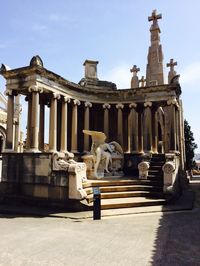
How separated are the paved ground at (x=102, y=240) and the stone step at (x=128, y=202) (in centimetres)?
124

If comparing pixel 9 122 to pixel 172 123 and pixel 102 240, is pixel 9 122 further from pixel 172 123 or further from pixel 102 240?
pixel 172 123

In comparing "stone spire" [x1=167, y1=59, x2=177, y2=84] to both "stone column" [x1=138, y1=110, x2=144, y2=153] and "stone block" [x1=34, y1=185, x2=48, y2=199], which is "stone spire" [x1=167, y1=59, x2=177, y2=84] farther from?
"stone block" [x1=34, y1=185, x2=48, y2=199]

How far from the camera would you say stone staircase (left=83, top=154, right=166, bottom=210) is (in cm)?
1166

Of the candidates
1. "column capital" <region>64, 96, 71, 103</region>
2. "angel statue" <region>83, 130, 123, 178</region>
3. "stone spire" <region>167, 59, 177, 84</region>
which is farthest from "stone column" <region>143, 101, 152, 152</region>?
"stone spire" <region>167, 59, 177, 84</region>

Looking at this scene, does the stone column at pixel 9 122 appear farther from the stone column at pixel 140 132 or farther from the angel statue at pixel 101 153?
the stone column at pixel 140 132

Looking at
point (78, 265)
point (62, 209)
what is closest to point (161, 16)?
point (62, 209)

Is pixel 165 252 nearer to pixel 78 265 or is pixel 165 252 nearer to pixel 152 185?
pixel 78 265

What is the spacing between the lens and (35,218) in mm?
10109

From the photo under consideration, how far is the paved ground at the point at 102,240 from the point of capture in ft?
18.9

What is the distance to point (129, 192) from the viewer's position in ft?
43.0

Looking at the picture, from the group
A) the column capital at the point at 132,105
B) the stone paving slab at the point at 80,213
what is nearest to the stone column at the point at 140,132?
A: the column capital at the point at 132,105

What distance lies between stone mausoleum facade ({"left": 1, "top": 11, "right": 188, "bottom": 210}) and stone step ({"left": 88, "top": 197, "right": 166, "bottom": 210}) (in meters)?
0.98

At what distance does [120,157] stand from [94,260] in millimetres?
12340

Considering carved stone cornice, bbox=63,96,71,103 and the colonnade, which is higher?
carved stone cornice, bbox=63,96,71,103
